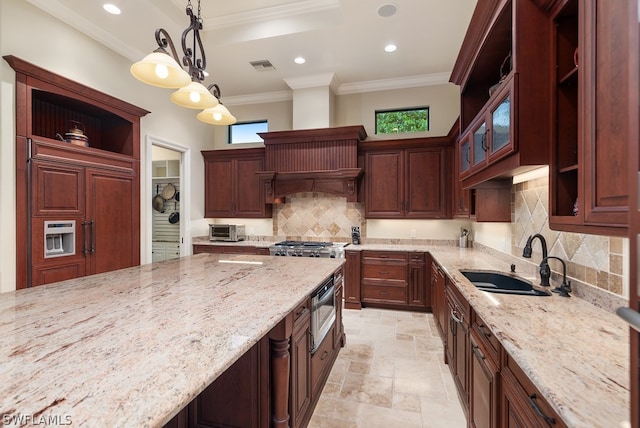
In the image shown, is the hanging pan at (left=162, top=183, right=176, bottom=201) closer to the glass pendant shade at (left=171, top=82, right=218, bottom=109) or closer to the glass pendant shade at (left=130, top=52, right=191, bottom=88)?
the glass pendant shade at (left=171, top=82, right=218, bottom=109)

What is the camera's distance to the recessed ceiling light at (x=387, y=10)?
117 inches

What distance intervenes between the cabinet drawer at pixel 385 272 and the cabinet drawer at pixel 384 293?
127 mm

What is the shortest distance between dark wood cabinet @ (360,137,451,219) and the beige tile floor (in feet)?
5.43

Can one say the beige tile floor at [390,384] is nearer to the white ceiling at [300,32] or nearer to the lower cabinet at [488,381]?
the lower cabinet at [488,381]

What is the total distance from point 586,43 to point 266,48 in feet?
11.1

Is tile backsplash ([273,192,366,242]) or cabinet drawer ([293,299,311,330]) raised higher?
tile backsplash ([273,192,366,242])

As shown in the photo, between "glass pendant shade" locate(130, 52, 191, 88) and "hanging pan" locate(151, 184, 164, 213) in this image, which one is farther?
"hanging pan" locate(151, 184, 164, 213)

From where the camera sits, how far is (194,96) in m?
2.02

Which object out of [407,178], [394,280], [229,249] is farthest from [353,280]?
[229,249]

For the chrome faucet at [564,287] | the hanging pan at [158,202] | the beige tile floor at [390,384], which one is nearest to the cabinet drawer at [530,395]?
the chrome faucet at [564,287]

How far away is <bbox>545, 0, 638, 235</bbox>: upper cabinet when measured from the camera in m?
0.94

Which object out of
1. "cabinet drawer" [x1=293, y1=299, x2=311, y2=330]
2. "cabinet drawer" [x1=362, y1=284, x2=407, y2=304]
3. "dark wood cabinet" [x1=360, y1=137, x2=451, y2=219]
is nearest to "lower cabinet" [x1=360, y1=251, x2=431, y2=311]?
"cabinet drawer" [x1=362, y1=284, x2=407, y2=304]

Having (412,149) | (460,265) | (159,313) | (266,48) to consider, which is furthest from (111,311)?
(412,149)

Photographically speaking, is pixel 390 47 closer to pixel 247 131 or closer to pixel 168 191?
pixel 247 131
